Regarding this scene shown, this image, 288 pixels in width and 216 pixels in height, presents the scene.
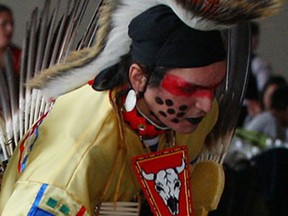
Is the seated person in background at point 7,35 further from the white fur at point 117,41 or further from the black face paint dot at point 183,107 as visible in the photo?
the black face paint dot at point 183,107

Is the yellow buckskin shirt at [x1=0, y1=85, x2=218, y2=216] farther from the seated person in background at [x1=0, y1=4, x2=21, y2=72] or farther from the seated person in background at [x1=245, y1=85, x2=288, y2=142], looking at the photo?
the seated person in background at [x1=245, y1=85, x2=288, y2=142]

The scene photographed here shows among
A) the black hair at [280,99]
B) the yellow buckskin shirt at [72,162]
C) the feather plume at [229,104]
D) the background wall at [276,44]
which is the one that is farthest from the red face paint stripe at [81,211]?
the black hair at [280,99]

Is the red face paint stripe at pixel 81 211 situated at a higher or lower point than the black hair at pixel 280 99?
higher

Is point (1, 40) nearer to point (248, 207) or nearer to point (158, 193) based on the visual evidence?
point (158, 193)

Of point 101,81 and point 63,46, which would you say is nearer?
point 101,81

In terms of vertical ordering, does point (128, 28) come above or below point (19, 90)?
above

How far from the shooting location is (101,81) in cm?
196

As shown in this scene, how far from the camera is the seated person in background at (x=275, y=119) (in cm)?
353

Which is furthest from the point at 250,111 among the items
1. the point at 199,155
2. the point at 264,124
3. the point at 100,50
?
the point at 100,50

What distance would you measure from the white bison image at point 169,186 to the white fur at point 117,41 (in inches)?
9.6

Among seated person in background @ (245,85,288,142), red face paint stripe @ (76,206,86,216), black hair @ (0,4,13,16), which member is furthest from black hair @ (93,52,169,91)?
seated person in background @ (245,85,288,142)

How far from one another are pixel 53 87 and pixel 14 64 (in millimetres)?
146

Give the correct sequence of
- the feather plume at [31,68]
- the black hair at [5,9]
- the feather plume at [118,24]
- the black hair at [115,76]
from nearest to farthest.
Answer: the feather plume at [118,24]
the black hair at [115,76]
the feather plume at [31,68]
the black hair at [5,9]

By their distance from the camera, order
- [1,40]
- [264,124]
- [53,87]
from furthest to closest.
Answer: [264,124] → [1,40] → [53,87]
